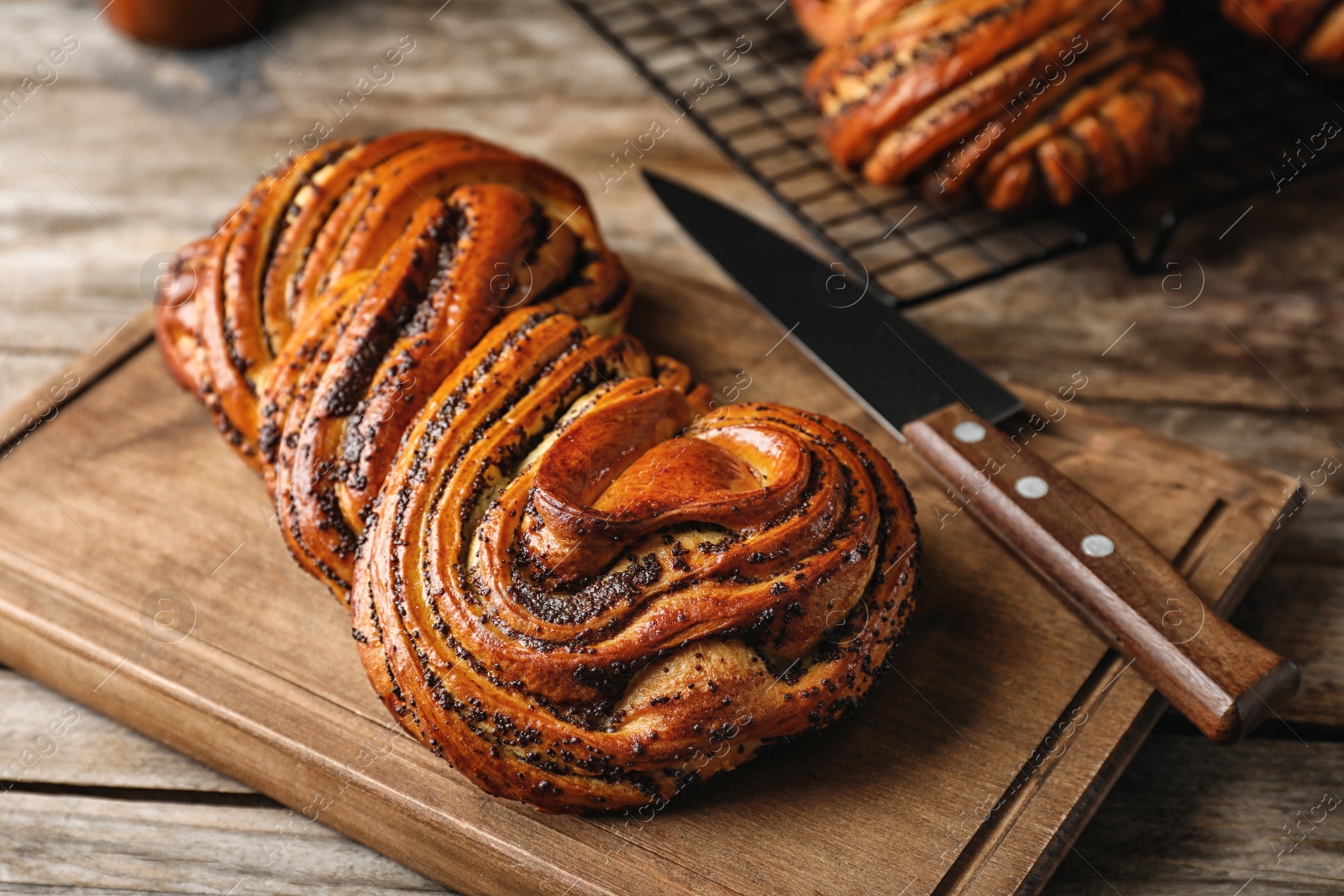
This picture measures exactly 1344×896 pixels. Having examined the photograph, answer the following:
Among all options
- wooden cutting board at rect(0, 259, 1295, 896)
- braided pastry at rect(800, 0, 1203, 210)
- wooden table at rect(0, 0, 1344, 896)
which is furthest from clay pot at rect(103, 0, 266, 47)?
braided pastry at rect(800, 0, 1203, 210)

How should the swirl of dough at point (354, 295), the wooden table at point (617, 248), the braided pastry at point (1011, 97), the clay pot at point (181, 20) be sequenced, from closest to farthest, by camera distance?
1. the wooden table at point (617, 248)
2. the swirl of dough at point (354, 295)
3. the braided pastry at point (1011, 97)
4. the clay pot at point (181, 20)

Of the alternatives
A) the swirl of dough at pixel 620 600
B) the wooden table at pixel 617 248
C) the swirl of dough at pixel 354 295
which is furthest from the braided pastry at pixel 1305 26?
the swirl of dough at pixel 620 600

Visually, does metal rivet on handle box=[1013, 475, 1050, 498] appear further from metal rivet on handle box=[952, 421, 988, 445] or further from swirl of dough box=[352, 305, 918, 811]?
swirl of dough box=[352, 305, 918, 811]

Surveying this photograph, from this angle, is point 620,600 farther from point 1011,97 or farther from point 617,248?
point 1011,97

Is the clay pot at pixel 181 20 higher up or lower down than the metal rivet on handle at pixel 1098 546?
lower down

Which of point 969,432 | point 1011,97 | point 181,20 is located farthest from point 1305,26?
point 181,20

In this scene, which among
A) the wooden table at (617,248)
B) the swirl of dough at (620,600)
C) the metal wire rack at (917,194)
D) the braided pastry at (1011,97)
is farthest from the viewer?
the metal wire rack at (917,194)

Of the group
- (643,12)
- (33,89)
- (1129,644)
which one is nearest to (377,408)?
(1129,644)

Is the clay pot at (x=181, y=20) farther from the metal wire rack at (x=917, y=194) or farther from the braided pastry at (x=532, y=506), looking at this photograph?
the braided pastry at (x=532, y=506)
